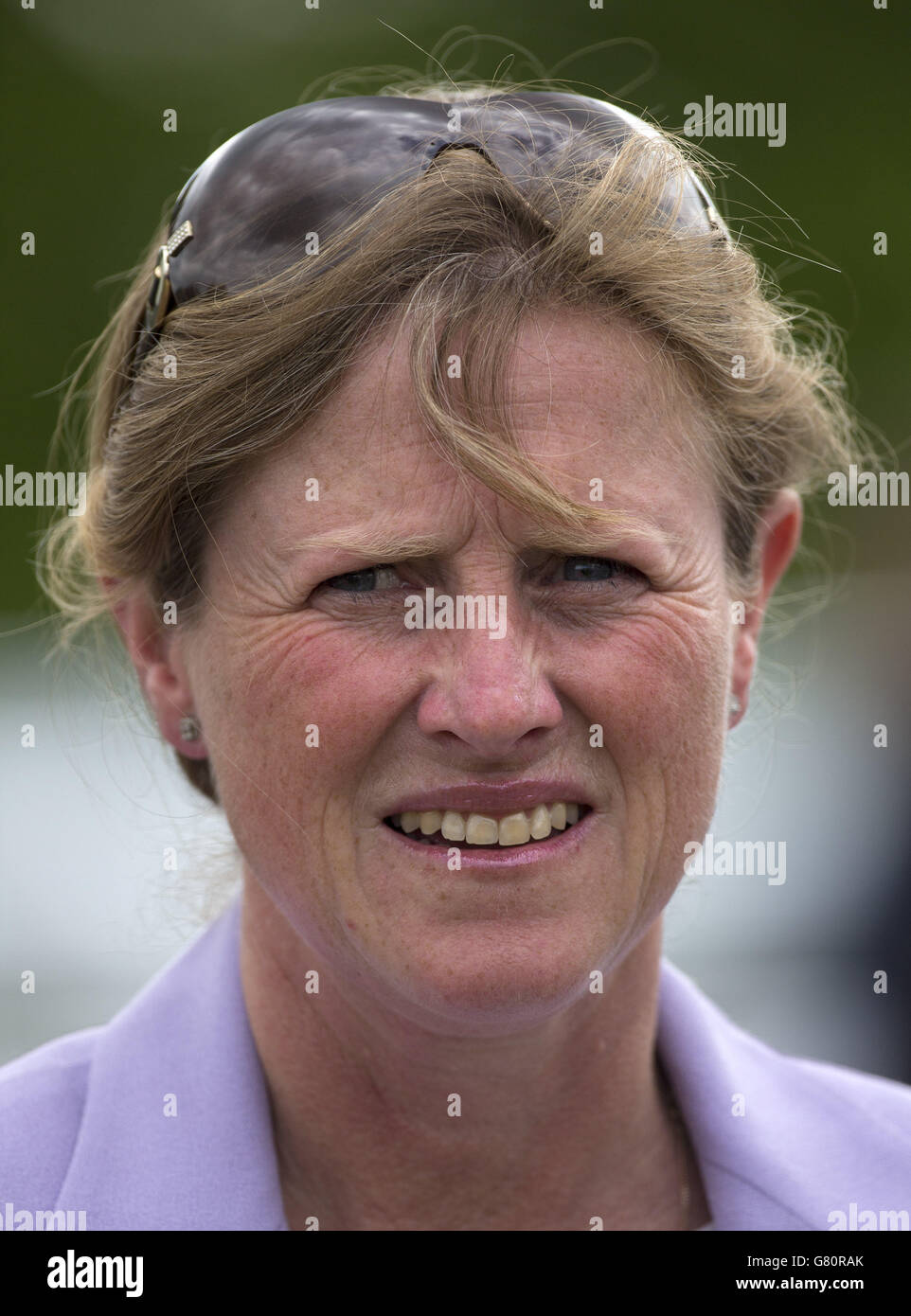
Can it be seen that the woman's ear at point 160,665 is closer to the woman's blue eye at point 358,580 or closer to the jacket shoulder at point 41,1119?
the woman's blue eye at point 358,580

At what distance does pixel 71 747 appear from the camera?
342 cm

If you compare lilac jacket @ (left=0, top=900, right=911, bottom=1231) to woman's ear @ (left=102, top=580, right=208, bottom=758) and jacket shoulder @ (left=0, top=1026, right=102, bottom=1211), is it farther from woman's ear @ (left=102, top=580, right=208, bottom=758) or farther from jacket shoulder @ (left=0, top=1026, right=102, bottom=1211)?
woman's ear @ (left=102, top=580, right=208, bottom=758)

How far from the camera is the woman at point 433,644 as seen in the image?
80.8 inches

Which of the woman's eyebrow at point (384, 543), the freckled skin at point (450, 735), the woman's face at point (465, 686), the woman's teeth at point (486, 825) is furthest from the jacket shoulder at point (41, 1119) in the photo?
the woman's eyebrow at point (384, 543)

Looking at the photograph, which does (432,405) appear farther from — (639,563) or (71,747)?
(71,747)

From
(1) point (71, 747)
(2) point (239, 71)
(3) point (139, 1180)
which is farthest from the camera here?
(2) point (239, 71)

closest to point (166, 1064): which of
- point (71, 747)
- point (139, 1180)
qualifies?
point (139, 1180)

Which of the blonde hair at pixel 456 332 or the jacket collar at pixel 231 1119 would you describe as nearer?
the blonde hair at pixel 456 332

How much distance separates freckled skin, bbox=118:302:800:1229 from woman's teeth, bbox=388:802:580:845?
4cm

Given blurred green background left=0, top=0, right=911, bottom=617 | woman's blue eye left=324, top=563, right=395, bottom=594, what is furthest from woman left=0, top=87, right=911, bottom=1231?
blurred green background left=0, top=0, right=911, bottom=617

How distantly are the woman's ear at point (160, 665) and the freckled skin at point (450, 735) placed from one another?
0.13ft

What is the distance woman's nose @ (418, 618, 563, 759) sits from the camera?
1955mm

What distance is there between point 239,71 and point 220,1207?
18.9 feet

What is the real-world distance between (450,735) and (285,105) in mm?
5340
